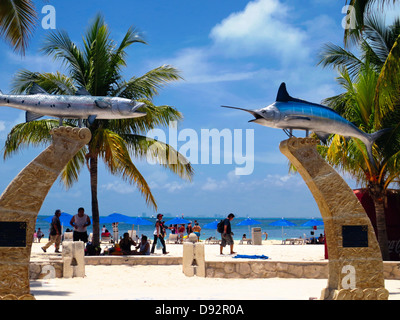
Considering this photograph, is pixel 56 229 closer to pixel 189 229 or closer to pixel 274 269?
pixel 274 269

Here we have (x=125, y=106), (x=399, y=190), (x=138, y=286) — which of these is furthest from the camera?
(x=399, y=190)

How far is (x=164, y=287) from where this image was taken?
40.5 ft

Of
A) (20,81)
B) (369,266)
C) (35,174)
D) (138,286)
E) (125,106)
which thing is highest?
(20,81)

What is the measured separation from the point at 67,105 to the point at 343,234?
242 inches

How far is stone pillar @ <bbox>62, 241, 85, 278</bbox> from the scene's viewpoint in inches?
544

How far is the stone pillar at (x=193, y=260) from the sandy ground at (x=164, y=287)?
0.28 meters

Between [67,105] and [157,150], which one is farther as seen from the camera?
[157,150]

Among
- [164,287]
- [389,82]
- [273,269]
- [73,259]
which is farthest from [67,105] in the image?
[389,82]

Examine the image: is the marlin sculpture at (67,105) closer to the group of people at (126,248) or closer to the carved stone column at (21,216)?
the carved stone column at (21,216)

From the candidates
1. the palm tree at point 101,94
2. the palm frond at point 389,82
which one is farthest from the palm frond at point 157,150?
the palm frond at point 389,82

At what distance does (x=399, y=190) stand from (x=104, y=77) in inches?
477

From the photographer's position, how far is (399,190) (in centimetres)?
1781
